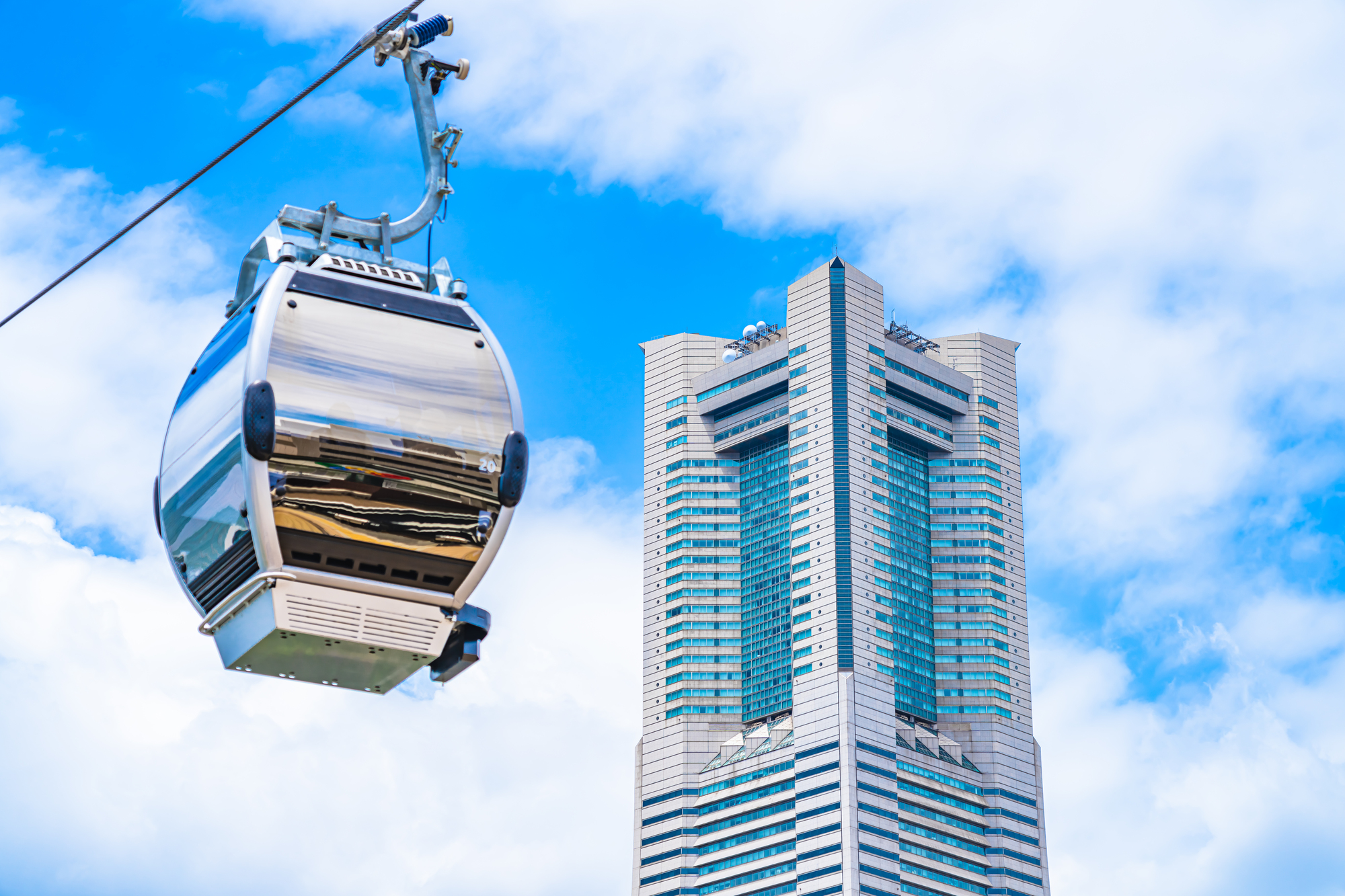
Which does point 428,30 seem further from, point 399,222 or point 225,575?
point 225,575

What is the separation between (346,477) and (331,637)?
165 centimetres

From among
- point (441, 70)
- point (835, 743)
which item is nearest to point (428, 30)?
point (441, 70)

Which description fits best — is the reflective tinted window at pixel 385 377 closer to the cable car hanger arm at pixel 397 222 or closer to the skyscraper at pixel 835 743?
the cable car hanger arm at pixel 397 222

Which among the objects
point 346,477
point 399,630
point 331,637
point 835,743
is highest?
point 835,743

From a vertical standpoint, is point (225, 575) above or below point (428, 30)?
below

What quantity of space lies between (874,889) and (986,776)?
72.5 ft

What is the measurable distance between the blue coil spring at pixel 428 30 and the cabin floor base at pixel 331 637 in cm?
684

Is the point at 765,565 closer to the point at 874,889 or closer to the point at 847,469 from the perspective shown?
the point at 847,469

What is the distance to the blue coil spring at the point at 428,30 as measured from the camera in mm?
24984

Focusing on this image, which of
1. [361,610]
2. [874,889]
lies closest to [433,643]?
[361,610]

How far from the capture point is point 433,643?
22625 millimetres

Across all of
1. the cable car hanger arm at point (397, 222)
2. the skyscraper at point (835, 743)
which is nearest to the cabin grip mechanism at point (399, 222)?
the cable car hanger arm at point (397, 222)

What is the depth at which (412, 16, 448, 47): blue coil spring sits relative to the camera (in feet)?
82.0

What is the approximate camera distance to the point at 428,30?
25094mm
